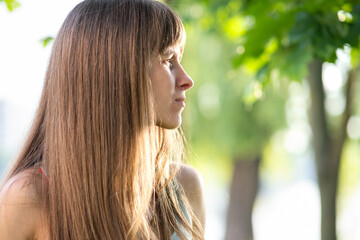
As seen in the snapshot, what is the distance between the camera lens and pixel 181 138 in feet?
7.36

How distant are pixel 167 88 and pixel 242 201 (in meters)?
11.0

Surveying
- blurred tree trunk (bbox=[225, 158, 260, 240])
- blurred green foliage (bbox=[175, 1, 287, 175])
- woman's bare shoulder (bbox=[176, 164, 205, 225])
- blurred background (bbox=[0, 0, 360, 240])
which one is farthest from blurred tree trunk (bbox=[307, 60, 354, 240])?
blurred tree trunk (bbox=[225, 158, 260, 240])

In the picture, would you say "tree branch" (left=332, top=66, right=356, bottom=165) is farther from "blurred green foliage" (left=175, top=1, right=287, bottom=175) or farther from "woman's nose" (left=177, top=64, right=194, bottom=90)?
"woman's nose" (left=177, top=64, right=194, bottom=90)

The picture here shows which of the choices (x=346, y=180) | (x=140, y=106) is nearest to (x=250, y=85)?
(x=140, y=106)

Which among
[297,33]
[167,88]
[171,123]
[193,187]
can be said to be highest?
[297,33]

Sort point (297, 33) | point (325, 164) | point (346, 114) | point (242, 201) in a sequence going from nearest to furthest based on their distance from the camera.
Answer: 1. point (297, 33)
2. point (325, 164)
3. point (346, 114)
4. point (242, 201)

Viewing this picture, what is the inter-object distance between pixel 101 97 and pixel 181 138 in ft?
1.70

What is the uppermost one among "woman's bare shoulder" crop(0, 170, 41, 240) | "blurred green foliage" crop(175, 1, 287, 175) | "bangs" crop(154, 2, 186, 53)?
"blurred green foliage" crop(175, 1, 287, 175)

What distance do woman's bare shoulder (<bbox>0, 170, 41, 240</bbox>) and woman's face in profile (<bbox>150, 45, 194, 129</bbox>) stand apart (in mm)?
456

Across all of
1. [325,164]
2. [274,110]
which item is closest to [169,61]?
[325,164]

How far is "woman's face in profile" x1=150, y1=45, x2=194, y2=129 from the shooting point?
1.86 metres

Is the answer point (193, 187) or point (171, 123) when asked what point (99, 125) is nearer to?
point (171, 123)

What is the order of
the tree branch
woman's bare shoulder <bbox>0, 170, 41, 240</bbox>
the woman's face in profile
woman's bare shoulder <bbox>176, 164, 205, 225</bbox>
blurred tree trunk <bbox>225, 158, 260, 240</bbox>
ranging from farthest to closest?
blurred tree trunk <bbox>225, 158, 260, 240</bbox> < the tree branch < woman's bare shoulder <bbox>176, 164, 205, 225</bbox> < the woman's face in profile < woman's bare shoulder <bbox>0, 170, 41, 240</bbox>

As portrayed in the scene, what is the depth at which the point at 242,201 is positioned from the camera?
12.6 meters
